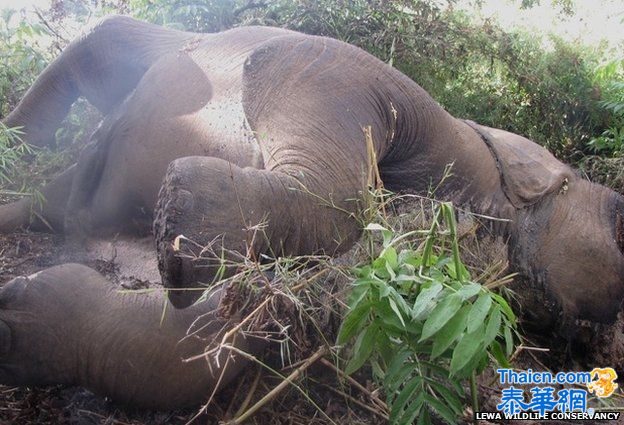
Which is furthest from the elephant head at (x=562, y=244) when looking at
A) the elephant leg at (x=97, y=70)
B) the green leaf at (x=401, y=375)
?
the elephant leg at (x=97, y=70)

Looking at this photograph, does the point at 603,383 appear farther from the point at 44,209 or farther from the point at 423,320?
the point at 44,209

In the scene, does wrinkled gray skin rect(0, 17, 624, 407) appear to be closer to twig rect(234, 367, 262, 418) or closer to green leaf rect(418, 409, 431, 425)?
twig rect(234, 367, 262, 418)

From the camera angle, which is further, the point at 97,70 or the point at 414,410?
the point at 97,70

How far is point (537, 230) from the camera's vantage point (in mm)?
2523

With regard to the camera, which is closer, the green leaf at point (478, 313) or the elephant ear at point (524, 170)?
the green leaf at point (478, 313)

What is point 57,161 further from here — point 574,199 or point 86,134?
point 574,199

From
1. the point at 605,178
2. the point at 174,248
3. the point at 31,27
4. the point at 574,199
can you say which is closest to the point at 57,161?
the point at 31,27

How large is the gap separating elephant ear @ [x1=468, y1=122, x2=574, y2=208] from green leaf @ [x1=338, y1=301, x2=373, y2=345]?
1265mm

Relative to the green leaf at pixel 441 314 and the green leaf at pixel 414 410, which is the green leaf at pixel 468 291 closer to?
the green leaf at pixel 441 314

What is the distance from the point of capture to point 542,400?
1959mm

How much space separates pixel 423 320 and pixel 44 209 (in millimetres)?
1889

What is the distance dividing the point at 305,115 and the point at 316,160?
0.62ft

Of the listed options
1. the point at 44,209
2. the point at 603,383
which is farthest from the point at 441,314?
the point at 44,209

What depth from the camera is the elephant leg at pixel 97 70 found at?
290 centimetres
